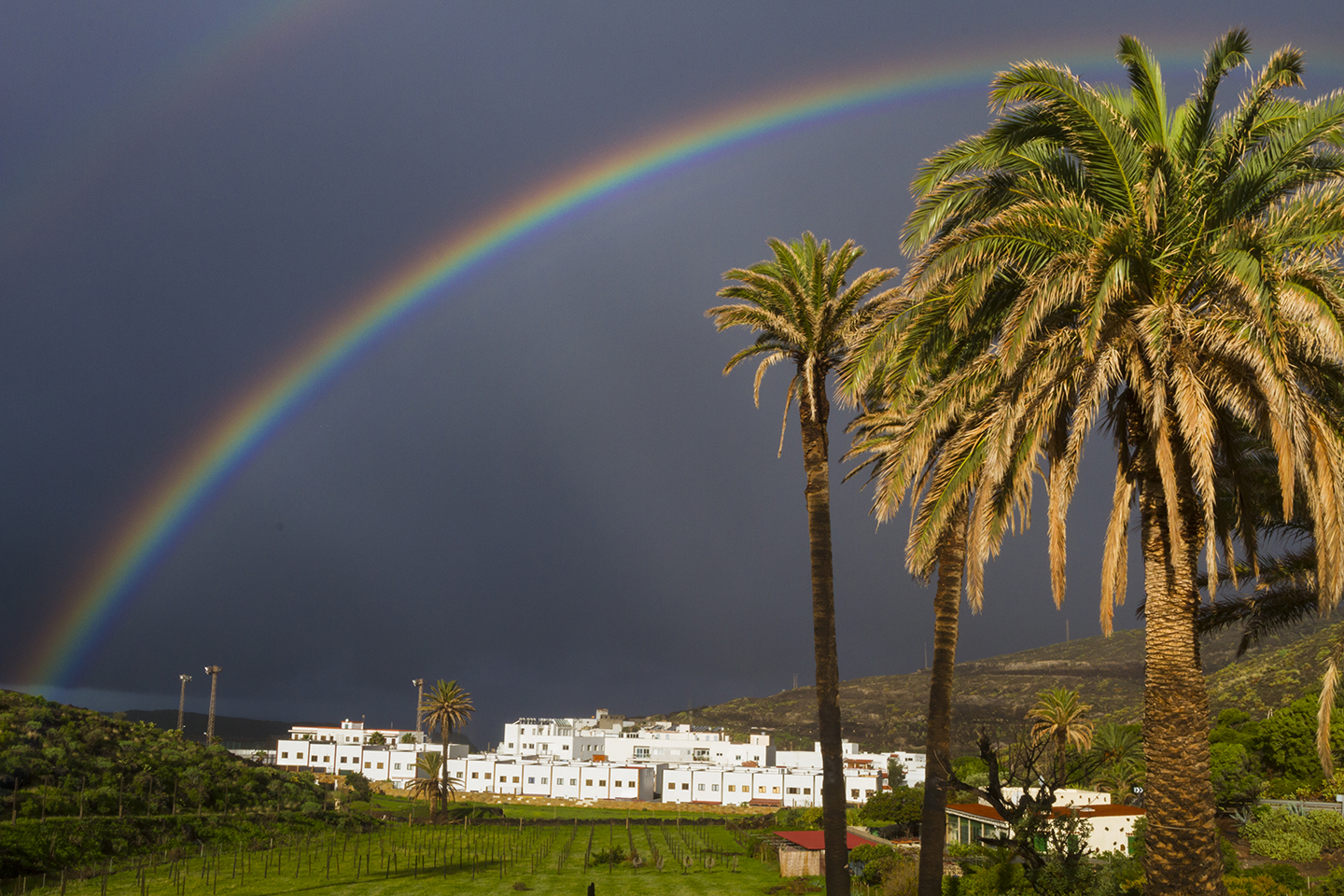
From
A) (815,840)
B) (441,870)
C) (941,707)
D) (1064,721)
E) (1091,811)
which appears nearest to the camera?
(941,707)

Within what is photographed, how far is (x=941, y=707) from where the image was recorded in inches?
933

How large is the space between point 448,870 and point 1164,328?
48685 mm

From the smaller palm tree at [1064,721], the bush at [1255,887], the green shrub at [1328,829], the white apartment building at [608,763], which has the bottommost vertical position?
the white apartment building at [608,763]

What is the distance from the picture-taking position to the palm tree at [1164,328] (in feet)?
43.0

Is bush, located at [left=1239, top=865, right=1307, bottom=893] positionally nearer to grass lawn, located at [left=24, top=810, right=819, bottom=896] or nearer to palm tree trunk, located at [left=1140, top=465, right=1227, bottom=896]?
palm tree trunk, located at [left=1140, top=465, right=1227, bottom=896]

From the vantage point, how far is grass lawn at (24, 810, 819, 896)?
1722 inches

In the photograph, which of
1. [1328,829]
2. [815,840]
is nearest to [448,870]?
[815,840]

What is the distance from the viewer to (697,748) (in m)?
133

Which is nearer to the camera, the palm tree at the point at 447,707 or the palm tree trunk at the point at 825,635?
the palm tree trunk at the point at 825,635

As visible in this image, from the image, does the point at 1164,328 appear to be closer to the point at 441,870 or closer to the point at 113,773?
the point at 441,870

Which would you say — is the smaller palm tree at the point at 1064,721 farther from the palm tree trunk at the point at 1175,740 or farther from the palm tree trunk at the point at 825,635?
the palm tree trunk at the point at 1175,740

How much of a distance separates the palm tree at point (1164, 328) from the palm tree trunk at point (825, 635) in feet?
30.9

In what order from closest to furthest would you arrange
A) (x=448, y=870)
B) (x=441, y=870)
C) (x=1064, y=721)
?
(x=448, y=870) < (x=441, y=870) < (x=1064, y=721)

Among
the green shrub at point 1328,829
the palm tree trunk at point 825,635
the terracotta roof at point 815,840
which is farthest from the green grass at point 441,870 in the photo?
the green shrub at point 1328,829
